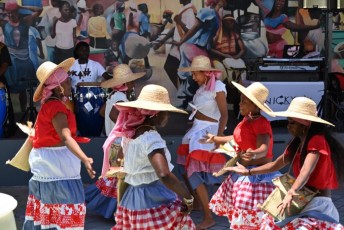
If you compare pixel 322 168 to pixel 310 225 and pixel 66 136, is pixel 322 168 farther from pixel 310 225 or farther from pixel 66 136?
pixel 66 136

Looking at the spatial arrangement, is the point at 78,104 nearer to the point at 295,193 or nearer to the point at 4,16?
the point at 4,16

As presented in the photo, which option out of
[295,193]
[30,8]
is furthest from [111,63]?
[295,193]

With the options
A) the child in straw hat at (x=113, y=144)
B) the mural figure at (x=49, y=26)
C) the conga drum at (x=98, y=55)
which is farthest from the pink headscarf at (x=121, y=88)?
the mural figure at (x=49, y=26)

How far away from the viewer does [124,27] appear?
37.9 ft

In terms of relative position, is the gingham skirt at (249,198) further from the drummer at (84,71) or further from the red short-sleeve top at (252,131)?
the drummer at (84,71)

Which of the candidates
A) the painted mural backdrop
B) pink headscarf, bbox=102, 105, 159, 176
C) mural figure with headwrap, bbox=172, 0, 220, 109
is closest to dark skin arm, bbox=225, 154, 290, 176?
pink headscarf, bbox=102, 105, 159, 176

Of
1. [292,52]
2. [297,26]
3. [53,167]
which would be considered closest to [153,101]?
[53,167]

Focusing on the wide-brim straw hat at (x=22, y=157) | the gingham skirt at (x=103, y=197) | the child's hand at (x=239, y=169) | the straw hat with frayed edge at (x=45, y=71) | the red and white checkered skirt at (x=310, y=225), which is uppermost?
the straw hat with frayed edge at (x=45, y=71)

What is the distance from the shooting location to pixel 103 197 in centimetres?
716

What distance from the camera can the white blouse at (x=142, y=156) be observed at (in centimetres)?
462

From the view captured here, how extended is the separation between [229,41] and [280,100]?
222 centimetres

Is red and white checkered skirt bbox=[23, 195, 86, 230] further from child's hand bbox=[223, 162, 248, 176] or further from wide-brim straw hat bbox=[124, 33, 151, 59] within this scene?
wide-brim straw hat bbox=[124, 33, 151, 59]

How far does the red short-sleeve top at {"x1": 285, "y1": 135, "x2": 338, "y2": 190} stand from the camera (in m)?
4.50

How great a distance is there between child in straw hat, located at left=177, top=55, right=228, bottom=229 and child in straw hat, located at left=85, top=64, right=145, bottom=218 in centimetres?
67
